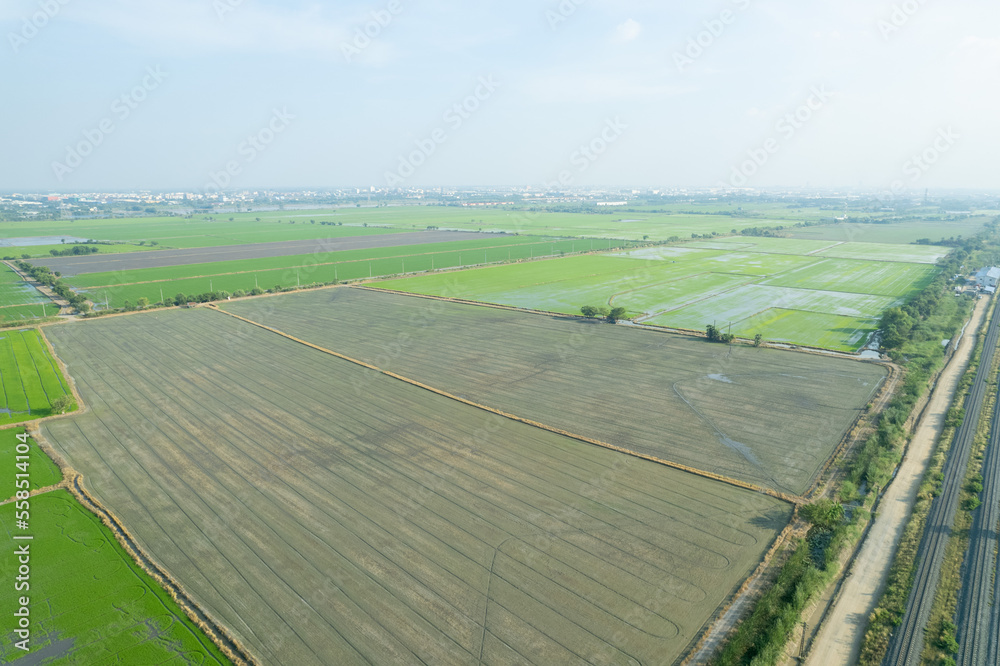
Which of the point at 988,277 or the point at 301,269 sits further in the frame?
the point at 301,269

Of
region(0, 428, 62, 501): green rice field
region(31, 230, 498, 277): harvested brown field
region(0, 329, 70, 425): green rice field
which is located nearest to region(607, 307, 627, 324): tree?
region(0, 428, 62, 501): green rice field

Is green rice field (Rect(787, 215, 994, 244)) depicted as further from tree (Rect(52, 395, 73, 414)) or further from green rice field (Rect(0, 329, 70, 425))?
green rice field (Rect(0, 329, 70, 425))

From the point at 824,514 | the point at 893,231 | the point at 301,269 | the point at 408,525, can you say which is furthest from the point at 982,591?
the point at 893,231

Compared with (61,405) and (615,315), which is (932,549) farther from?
(61,405)

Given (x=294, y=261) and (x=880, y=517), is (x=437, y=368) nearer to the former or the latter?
(x=880, y=517)

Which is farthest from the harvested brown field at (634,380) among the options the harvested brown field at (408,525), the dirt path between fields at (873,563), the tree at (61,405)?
the tree at (61,405)

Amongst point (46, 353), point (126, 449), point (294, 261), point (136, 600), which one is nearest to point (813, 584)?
point (136, 600)

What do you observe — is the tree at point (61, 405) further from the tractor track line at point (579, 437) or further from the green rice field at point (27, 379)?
the tractor track line at point (579, 437)
